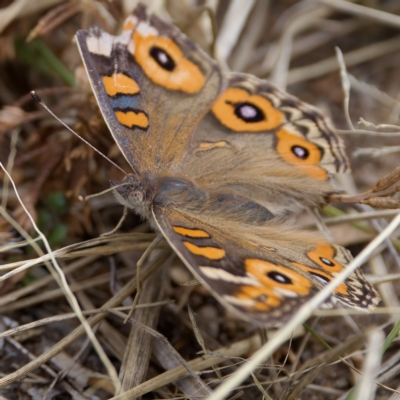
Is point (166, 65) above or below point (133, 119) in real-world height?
above

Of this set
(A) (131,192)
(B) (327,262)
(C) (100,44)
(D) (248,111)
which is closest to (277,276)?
(B) (327,262)

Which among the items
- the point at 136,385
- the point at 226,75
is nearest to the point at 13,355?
the point at 136,385

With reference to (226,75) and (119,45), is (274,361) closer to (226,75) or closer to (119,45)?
(226,75)

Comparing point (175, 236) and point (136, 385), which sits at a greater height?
point (175, 236)

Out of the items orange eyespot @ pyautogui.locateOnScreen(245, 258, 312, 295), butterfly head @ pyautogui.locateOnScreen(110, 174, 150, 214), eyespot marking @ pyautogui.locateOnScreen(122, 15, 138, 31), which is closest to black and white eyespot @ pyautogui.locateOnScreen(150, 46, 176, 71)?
eyespot marking @ pyautogui.locateOnScreen(122, 15, 138, 31)

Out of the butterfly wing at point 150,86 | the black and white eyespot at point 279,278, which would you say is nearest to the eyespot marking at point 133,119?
the butterfly wing at point 150,86

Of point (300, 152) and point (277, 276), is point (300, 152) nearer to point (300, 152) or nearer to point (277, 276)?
point (300, 152)

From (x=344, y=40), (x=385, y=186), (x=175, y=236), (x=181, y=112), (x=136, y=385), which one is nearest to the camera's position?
(x=175, y=236)

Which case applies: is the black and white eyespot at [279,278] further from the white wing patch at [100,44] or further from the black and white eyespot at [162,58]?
the white wing patch at [100,44]
